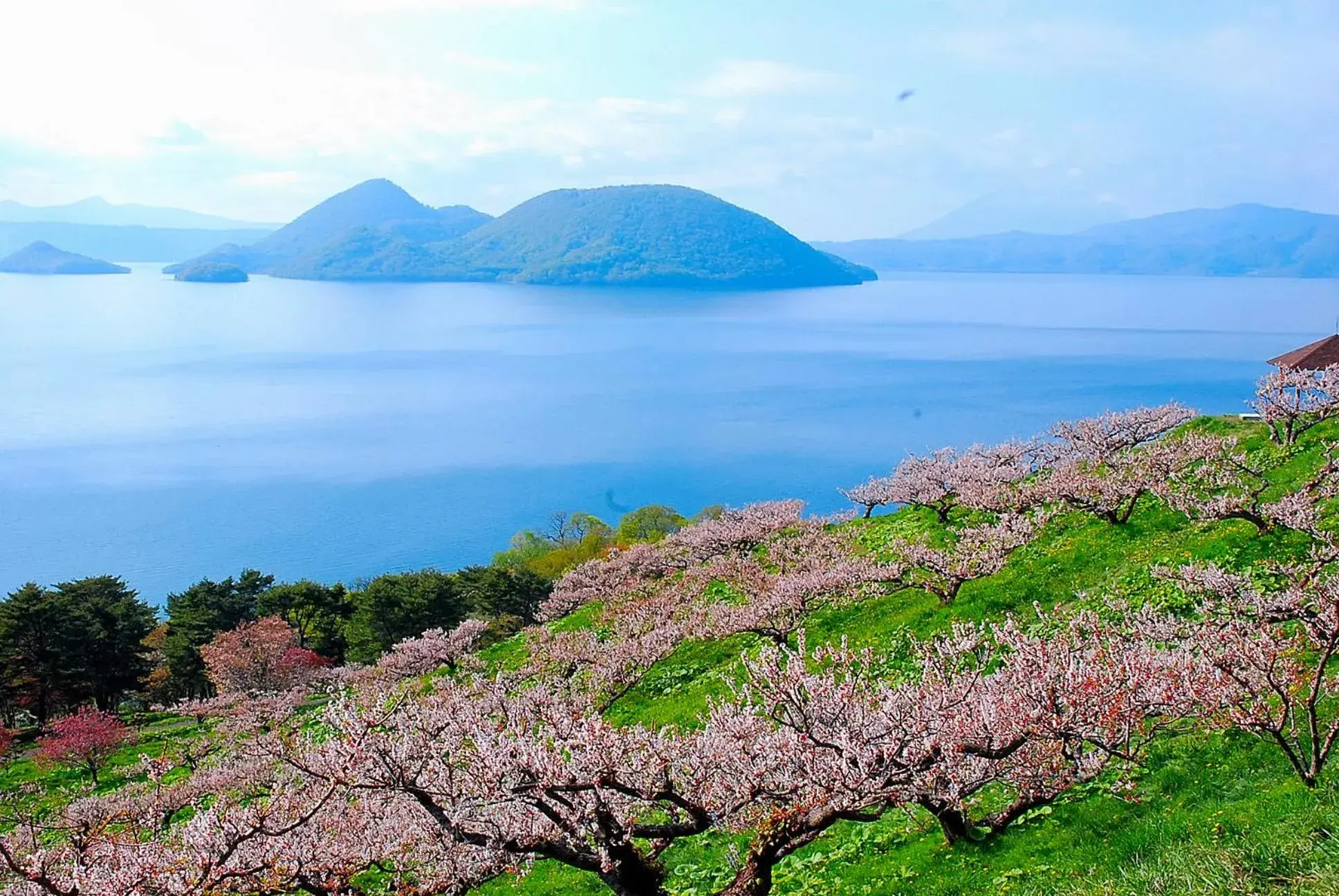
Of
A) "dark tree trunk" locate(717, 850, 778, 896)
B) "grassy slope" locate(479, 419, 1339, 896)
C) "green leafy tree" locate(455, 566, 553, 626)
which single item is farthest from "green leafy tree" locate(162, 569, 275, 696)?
"dark tree trunk" locate(717, 850, 778, 896)

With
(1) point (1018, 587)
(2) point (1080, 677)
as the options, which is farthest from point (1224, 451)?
(2) point (1080, 677)

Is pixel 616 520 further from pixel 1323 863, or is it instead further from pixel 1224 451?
pixel 1323 863

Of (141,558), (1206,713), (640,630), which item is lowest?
(141,558)

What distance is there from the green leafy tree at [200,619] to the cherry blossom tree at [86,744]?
15448 millimetres

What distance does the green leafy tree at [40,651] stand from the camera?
141 ft

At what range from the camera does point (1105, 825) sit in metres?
10.2

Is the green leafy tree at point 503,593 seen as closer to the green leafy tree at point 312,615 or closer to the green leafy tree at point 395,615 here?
the green leafy tree at point 395,615

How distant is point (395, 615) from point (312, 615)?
8118 mm

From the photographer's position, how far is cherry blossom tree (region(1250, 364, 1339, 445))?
26.2 metres

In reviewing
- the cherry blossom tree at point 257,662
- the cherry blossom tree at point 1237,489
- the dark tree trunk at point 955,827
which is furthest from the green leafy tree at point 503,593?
the dark tree trunk at point 955,827

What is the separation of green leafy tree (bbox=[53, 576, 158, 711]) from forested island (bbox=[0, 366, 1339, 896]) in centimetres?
1239

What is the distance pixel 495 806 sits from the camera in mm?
9797

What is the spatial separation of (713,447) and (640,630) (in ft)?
295

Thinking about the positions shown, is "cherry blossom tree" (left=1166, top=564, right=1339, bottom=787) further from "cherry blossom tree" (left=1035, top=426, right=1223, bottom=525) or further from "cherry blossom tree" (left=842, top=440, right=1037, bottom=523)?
"cherry blossom tree" (left=842, top=440, right=1037, bottom=523)
